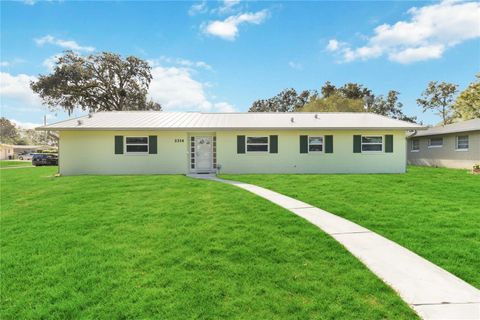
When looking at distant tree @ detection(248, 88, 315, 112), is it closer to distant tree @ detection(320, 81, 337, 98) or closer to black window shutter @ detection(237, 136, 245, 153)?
distant tree @ detection(320, 81, 337, 98)

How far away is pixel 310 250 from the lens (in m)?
4.72

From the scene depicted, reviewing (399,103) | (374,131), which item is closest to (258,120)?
(374,131)

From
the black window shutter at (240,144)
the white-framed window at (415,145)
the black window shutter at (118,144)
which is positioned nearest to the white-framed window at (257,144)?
the black window shutter at (240,144)

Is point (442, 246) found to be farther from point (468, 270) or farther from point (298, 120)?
point (298, 120)

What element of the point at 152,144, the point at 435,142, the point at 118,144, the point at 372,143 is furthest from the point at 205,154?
the point at 435,142

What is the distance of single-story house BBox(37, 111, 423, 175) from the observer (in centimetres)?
1566

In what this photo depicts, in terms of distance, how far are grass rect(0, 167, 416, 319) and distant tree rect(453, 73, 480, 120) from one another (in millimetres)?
38307

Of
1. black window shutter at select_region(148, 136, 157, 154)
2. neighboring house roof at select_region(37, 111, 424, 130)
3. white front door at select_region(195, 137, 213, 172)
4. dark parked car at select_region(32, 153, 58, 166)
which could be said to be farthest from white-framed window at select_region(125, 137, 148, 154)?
dark parked car at select_region(32, 153, 58, 166)

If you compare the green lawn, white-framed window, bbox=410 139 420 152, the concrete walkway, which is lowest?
the concrete walkway

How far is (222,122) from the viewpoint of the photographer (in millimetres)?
16797

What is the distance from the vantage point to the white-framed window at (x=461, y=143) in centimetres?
1967

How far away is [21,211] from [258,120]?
12472mm

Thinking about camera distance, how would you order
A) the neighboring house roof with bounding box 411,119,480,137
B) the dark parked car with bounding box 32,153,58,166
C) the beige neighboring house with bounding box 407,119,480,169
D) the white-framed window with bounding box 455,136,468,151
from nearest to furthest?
the neighboring house roof with bounding box 411,119,480,137 < the beige neighboring house with bounding box 407,119,480,169 < the white-framed window with bounding box 455,136,468,151 < the dark parked car with bounding box 32,153,58,166

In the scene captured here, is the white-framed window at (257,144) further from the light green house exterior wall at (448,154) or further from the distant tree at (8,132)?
the distant tree at (8,132)
